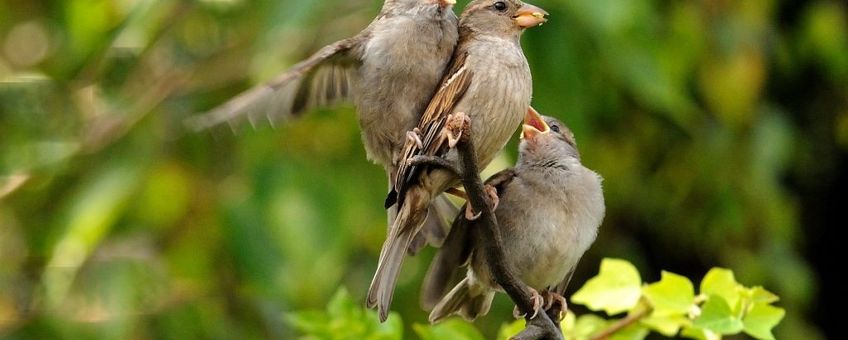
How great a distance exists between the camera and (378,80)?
8.76ft

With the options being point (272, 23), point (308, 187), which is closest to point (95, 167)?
point (308, 187)

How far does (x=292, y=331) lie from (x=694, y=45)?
5.67ft

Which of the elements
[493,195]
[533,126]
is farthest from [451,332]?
[533,126]

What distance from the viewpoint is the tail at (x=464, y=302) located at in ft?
8.71

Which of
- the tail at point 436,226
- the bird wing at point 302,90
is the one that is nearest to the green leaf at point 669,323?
the tail at point 436,226

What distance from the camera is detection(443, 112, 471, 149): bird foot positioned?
208cm

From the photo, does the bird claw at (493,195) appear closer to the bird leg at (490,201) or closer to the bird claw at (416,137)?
the bird leg at (490,201)

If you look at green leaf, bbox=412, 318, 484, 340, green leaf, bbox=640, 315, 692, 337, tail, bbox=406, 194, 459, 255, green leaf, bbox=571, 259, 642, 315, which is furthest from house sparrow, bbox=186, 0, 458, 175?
green leaf, bbox=640, 315, 692, 337

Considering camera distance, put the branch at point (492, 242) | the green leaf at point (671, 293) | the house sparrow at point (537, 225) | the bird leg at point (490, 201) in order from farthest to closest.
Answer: the house sparrow at point (537, 225) → the green leaf at point (671, 293) → the bird leg at point (490, 201) → the branch at point (492, 242)

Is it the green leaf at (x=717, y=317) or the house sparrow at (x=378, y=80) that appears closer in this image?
the green leaf at (x=717, y=317)

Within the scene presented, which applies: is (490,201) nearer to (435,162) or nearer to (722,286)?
(435,162)

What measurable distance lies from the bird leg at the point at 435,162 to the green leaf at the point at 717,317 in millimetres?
617

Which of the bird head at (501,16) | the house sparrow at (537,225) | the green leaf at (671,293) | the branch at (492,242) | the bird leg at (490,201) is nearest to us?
the branch at (492,242)

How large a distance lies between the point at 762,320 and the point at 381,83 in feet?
2.89
